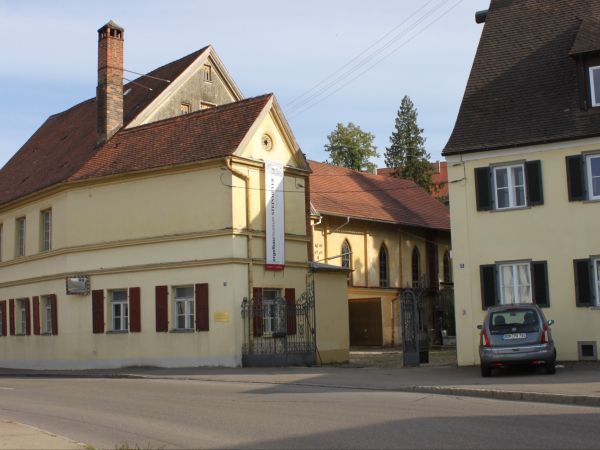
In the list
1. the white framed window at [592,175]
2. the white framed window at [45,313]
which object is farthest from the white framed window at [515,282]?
the white framed window at [45,313]

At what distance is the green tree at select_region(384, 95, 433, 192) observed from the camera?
76625 millimetres

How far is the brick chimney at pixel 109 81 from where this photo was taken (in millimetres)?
33000

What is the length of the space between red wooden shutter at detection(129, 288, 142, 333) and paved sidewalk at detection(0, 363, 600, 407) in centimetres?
181

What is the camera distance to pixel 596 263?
907 inches

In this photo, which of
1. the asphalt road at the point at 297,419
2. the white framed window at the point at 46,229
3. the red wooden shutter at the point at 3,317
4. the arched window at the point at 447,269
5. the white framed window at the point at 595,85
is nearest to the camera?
the asphalt road at the point at 297,419

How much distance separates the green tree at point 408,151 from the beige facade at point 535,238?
51.3 meters

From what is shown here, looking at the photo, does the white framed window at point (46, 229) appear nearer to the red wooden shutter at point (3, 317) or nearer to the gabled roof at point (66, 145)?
the gabled roof at point (66, 145)

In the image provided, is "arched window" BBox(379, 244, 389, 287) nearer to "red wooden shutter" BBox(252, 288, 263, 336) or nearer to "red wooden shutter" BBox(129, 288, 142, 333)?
"red wooden shutter" BBox(252, 288, 263, 336)

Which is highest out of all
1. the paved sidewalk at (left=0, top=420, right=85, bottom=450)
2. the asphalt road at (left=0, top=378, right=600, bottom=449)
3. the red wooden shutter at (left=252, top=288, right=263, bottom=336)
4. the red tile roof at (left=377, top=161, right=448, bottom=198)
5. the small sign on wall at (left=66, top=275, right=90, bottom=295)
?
the red tile roof at (left=377, top=161, right=448, bottom=198)

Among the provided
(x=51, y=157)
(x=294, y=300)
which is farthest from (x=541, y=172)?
(x=51, y=157)

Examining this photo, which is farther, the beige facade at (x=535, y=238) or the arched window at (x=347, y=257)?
the arched window at (x=347, y=257)

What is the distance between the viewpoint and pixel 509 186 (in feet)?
80.2

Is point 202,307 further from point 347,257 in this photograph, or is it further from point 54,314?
A: point 347,257

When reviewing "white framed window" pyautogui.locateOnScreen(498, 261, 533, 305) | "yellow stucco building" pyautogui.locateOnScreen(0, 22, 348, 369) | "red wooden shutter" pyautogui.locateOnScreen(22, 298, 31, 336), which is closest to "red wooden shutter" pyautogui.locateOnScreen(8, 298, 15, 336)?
"yellow stucco building" pyautogui.locateOnScreen(0, 22, 348, 369)
